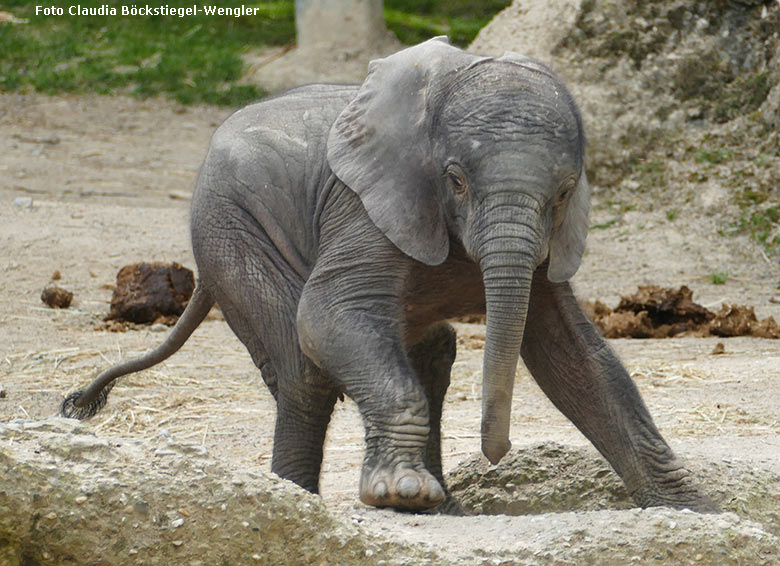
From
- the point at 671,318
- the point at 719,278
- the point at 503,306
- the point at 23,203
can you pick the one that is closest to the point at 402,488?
the point at 503,306

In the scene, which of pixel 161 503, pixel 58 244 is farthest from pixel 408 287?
pixel 58 244

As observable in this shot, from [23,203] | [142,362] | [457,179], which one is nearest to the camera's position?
[457,179]

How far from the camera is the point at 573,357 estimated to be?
4.84 meters

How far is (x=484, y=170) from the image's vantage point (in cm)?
422

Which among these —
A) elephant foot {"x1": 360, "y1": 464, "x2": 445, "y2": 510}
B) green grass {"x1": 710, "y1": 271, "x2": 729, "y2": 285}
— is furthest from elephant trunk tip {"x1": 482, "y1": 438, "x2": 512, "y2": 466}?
green grass {"x1": 710, "y1": 271, "x2": 729, "y2": 285}

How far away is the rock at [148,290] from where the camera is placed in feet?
29.9

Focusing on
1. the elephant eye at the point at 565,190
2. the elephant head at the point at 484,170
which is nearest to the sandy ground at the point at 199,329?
the elephant head at the point at 484,170

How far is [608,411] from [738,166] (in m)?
7.43

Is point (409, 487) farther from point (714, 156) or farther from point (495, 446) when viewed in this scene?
point (714, 156)

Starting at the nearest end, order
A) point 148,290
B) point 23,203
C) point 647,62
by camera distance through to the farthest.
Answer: point 148,290 < point 23,203 < point 647,62

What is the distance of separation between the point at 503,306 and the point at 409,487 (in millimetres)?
639

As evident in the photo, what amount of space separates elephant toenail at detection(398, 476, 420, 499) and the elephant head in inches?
9.6

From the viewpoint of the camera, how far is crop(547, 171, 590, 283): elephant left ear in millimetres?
4492

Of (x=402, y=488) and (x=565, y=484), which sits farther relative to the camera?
(x=565, y=484)
